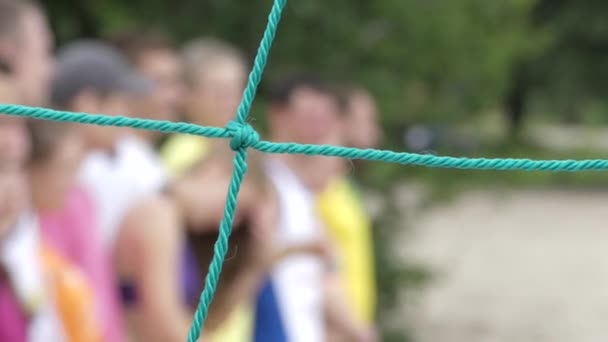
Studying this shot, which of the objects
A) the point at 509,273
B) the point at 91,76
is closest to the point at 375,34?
the point at 91,76

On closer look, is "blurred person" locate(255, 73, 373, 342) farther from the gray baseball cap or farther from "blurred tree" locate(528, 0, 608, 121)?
"blurred tree" locate(528, 0, 608, 121)

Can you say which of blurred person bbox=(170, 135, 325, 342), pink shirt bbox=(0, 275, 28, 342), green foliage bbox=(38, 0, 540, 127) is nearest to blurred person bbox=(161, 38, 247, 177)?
blurred person bbox=(170, 135, 325, 342)

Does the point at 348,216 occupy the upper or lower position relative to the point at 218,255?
upper

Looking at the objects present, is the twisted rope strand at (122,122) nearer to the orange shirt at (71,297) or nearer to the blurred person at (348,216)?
the orange shirt at (71,297)

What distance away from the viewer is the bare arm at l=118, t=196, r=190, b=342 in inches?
66.7

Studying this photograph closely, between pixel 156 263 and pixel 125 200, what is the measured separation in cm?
21

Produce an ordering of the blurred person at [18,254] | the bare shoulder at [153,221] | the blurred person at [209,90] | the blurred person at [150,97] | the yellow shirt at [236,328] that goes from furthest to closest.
Answer: the blurred person at [209,90] → the blurred person at [150,97] → the yellow shirt at [236,328] → the bare shoulder at [153,221] → the blurred person at [18,254]

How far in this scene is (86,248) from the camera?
1.70 m

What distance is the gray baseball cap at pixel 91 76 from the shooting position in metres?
1.99

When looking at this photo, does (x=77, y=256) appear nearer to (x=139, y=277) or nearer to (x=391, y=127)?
(x=139, y=277)

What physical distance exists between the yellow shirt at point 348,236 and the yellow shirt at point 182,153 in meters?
0.33

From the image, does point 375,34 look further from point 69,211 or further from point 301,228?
point 69,211

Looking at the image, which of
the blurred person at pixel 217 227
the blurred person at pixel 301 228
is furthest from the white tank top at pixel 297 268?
the blurred person at pixel 217 227

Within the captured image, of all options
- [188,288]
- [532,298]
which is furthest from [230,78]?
[532,298]
